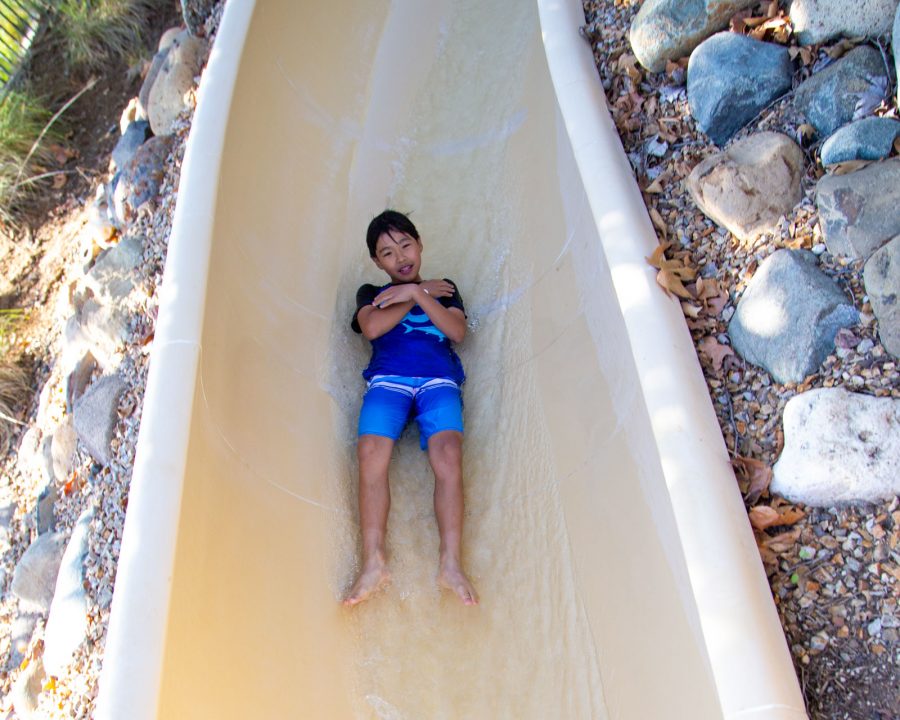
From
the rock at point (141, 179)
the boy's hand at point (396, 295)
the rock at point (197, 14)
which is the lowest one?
the boy's hand at point (396, 295)

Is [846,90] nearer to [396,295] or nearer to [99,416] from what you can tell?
[396,295]

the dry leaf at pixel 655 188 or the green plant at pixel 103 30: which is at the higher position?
the green plant at pixel 103 30

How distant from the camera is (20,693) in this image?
2855 mm

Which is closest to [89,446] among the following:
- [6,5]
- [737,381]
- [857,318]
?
[737,381]

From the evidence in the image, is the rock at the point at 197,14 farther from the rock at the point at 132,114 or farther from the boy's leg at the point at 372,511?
the boy's leg at the point at 372,511

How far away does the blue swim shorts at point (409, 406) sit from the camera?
2637mm

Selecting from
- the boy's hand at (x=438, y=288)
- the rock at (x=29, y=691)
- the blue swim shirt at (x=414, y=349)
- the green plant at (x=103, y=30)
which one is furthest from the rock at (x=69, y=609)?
the green plant at (x=103, y=30)

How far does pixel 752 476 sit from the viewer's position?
2059mm

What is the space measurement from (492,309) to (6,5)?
4.11 metres

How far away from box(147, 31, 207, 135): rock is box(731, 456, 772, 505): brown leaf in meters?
3.24

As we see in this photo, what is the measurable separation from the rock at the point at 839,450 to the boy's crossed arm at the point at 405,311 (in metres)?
1.14

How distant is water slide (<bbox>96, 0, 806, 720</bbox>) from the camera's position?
1910 mm

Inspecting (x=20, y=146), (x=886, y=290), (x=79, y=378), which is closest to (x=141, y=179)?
(x=79, y=378)

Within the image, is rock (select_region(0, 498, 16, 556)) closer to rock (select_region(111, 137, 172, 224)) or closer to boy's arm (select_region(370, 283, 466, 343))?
rock (select_region(111, 137, 172, 224))
